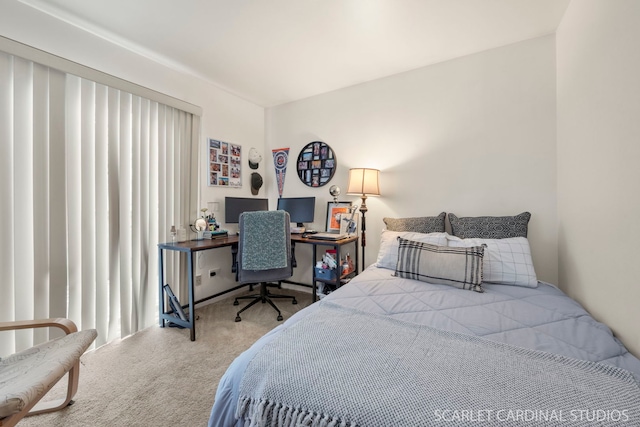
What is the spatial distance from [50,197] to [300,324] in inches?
78.2

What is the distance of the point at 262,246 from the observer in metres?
2.41

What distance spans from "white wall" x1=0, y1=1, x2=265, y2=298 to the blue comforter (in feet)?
6.65

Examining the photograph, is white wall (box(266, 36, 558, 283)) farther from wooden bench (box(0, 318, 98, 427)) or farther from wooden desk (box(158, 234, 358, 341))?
wooden bench (box(0, 318, 98, 427))

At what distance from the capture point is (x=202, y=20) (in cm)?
188

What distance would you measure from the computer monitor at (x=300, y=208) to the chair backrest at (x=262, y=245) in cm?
60

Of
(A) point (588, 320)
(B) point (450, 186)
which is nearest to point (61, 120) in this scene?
(B) point (450, 186)

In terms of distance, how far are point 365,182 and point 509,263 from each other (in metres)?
1.37

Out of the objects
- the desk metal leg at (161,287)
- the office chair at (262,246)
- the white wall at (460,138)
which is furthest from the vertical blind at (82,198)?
the white wall at (460,138)

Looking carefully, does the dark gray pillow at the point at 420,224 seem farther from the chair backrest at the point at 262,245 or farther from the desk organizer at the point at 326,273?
the chair backrest at the point at 262,245

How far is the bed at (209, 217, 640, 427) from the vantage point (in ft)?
2.17

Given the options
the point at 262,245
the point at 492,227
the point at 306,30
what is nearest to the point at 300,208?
the point at 262,245

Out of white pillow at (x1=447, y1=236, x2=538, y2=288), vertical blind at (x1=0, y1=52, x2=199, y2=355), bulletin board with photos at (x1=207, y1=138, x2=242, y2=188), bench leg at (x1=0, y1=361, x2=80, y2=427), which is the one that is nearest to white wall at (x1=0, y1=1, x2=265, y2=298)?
bulletin board with photos at (x1=207, y1=138, x2=242, y2=188)

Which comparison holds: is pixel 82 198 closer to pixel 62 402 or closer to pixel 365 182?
pixel 62 402

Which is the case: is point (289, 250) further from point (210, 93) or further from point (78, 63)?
point (78, 63)
